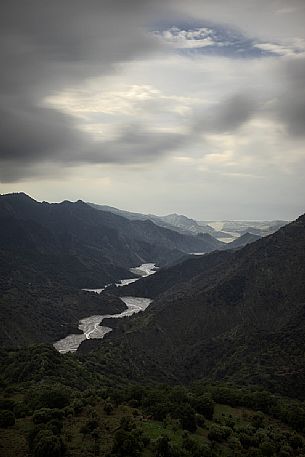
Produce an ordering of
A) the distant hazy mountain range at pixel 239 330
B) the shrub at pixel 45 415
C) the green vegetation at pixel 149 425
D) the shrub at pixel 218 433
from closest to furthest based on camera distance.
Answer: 1. the green vegetation at pixel 149 425
2. the shrub at pixel 45 415
3. the shrub at pixel 218 433
4. the distant hazy mountain range at pixel 239 330

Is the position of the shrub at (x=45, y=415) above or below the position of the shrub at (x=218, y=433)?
above

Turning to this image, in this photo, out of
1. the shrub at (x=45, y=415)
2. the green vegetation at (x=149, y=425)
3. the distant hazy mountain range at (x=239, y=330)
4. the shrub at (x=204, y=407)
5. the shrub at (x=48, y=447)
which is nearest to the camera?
the shrub at (x=48, y=447)

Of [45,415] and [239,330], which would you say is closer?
[45,415]

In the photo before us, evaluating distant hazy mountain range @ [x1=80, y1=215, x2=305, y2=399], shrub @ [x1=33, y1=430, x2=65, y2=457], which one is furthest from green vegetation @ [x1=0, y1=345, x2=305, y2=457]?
distant hazy mountain range @ [x1=80, y1=215, x2=305, y2=399]

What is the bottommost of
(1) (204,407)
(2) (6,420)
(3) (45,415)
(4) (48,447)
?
(1) (204,407)

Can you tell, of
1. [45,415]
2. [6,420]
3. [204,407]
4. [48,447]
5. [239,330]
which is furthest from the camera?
[239,330]

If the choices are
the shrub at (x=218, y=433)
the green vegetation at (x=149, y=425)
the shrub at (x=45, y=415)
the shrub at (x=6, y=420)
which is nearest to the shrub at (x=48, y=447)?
the green vegetation at (x=149, y=425)

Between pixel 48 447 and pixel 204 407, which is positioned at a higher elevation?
pixel 48 447

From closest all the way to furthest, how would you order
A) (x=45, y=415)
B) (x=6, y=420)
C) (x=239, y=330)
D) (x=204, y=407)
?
1. (x=6, y=420)
2. (x=45, y=415)
3. (x=204, y=407)
4. (x=239, y=330)

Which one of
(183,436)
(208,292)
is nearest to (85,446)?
(183,436)

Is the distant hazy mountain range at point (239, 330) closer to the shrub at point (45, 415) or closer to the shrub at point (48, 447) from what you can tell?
the shrub at point (45, 415)

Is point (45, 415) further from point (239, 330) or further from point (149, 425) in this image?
point (239, 330)

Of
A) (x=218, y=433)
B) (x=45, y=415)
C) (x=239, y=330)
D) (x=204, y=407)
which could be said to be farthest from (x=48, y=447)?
(x=239, y=330)
